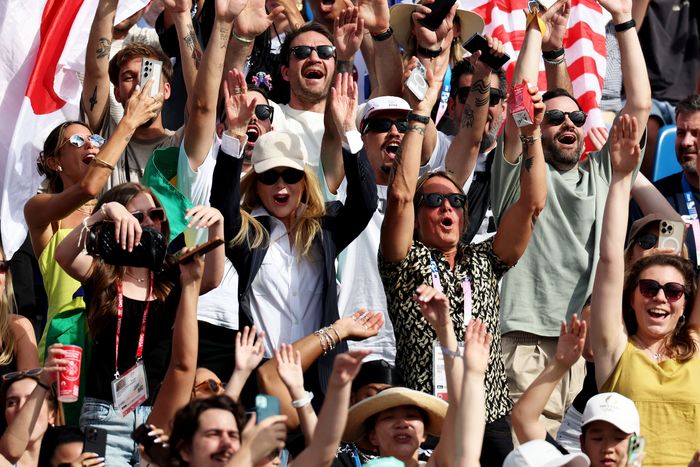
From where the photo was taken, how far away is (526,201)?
730cm

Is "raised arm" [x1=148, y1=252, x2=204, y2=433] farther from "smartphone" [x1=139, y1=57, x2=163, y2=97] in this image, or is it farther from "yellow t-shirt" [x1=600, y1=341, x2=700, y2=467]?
"yellow t-shirt" [x1=600, y1=341, x2=700, y2=467]

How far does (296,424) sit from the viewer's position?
260 inches

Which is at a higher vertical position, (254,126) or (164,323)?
(254,126)

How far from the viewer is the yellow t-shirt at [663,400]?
6656 millimetres

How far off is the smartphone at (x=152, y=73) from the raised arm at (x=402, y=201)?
1376 millimetres

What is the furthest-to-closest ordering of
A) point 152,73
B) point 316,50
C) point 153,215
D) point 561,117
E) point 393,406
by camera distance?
point 316,50 → point 561,117 → point 152,73 → point 153,215 → point 393,406

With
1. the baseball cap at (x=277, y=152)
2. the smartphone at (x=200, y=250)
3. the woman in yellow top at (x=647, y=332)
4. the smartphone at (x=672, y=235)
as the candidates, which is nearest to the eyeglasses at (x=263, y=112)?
the baseball cap at (x=277, y=152)

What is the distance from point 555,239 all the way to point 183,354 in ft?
7.85

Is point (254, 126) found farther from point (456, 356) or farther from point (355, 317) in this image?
point (456, 356)

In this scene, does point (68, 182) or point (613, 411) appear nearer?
point (613, 411)

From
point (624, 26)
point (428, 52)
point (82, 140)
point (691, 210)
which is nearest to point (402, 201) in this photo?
point (624, 26)

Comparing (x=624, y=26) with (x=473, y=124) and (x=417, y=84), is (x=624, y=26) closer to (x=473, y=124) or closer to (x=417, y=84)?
(x=473, y=124)

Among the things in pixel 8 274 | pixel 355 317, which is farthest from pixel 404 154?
pixel 8 274

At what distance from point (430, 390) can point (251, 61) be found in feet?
9.65
